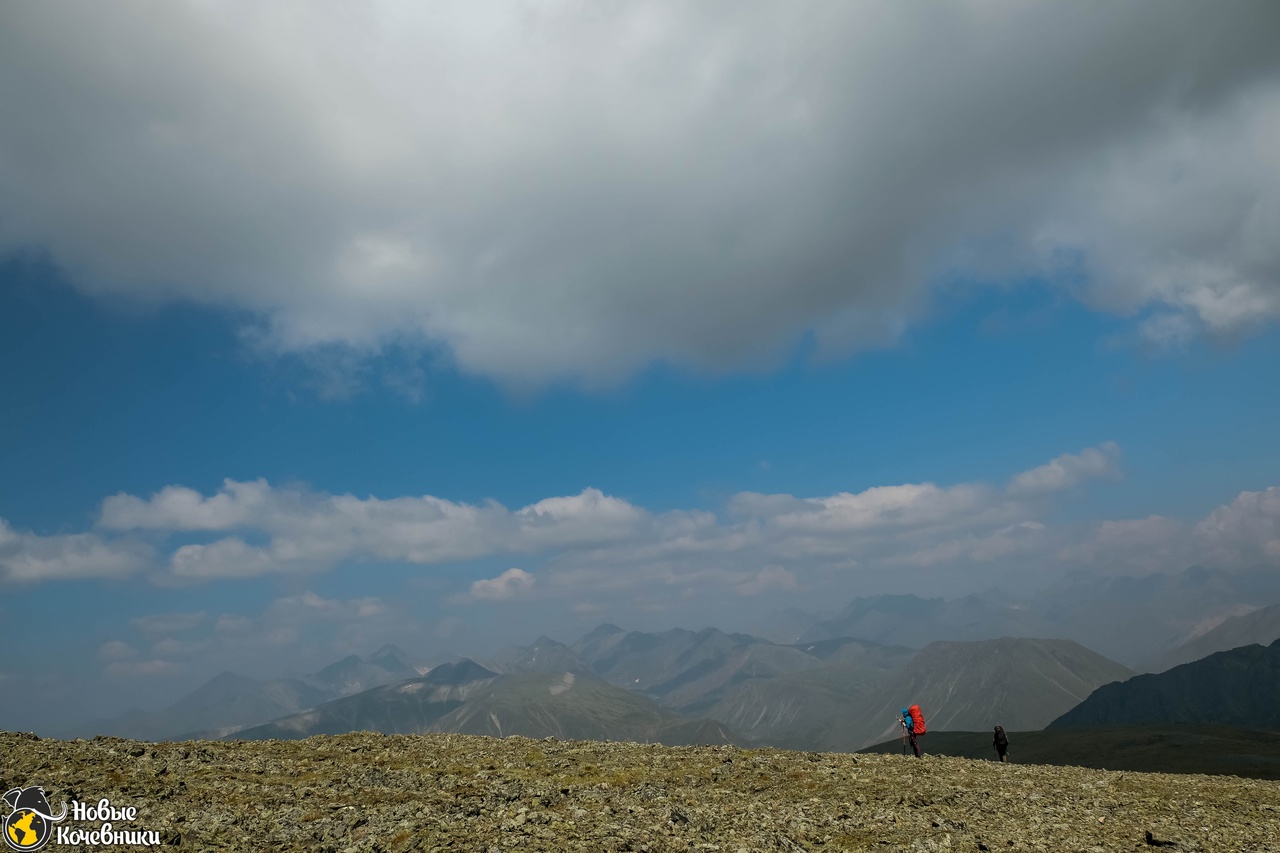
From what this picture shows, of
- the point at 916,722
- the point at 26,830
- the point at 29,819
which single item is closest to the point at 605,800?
the point at 26,830

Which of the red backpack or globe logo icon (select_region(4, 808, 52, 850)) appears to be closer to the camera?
globe logo icon (select_region(4, 808, 52, 850))

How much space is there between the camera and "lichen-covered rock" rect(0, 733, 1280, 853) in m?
22.4

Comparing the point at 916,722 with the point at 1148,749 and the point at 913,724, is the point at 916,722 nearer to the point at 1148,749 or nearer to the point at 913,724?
the point at 913,724

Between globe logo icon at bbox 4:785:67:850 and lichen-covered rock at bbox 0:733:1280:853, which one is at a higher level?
globe logo icon at bbox 4:785:67:850

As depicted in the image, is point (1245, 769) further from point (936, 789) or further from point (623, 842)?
point (623, 842)

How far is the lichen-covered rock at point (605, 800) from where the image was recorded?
2239cm

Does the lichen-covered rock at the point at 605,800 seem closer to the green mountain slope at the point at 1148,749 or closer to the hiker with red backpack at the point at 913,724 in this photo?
the hiker with red backpack at the point at 913,724

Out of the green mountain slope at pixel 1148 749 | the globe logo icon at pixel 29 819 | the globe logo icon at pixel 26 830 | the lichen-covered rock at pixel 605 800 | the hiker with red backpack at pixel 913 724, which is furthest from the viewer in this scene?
the green mountain slope at pixel 1148 749

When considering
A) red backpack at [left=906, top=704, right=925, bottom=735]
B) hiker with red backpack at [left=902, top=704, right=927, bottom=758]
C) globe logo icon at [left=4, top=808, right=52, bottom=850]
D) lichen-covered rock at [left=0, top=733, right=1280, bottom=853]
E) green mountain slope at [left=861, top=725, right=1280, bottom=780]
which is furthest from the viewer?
green mountain slope at [left=861, top=725, right=1280, bottom=780]

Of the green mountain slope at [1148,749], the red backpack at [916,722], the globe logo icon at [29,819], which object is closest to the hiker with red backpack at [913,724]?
the red backpack at [916,722]

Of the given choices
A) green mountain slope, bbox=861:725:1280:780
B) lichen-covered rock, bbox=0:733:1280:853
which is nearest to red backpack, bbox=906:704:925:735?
lichen-covered rock, bbox=0:733:1280:853

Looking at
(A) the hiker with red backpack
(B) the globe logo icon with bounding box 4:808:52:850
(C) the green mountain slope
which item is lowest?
(C) the green mountain slope

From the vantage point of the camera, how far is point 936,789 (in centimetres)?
3097

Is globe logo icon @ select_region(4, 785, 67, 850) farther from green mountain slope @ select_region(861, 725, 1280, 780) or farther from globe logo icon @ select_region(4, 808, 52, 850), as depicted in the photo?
green mountain slope @ select_region(861, 725, 1280, 780)
